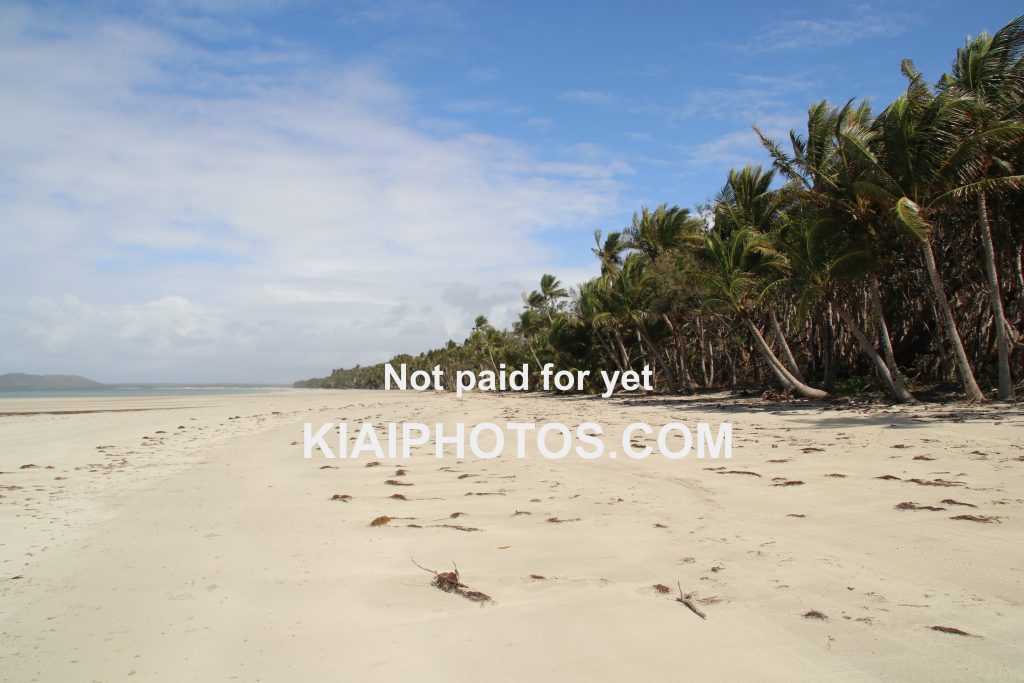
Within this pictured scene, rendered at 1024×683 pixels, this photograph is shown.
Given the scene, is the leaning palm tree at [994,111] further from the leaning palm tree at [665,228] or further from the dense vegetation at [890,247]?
the leaning palm tree at [665,228]

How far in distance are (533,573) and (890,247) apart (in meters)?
17.4

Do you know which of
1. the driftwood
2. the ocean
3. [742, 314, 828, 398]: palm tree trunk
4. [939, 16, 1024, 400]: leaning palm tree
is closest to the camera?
the driftwood

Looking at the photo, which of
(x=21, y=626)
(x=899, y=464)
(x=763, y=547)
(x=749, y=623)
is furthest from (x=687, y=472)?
(x=21, y=626)

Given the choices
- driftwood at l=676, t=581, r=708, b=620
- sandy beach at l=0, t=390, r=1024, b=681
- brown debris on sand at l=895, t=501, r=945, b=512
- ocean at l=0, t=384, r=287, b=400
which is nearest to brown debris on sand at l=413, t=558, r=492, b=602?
sandy beach at l=0, t=390, r=1024, b=681

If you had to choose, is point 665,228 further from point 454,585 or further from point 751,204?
point 454,585

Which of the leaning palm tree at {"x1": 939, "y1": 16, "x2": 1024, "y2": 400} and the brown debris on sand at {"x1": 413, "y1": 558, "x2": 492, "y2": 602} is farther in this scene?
the leaning palm tree at {"x1": 939, "y1": 16, "x2": 1024, "y2": 400}

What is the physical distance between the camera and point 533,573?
414 cm

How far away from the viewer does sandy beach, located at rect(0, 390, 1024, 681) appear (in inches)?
117

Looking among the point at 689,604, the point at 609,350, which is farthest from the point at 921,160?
the point at 609,350

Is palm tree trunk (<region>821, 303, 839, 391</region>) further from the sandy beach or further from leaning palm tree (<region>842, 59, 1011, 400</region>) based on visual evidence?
the sandy beach

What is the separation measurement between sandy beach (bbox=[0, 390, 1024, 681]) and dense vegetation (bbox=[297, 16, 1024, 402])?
878 cm

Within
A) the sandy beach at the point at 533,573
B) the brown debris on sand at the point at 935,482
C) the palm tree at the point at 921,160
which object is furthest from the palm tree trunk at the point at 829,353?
the brown debris on sand at the point at 935,482

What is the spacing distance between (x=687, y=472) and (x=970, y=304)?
16497 millimetres

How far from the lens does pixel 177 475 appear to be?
8547mm
